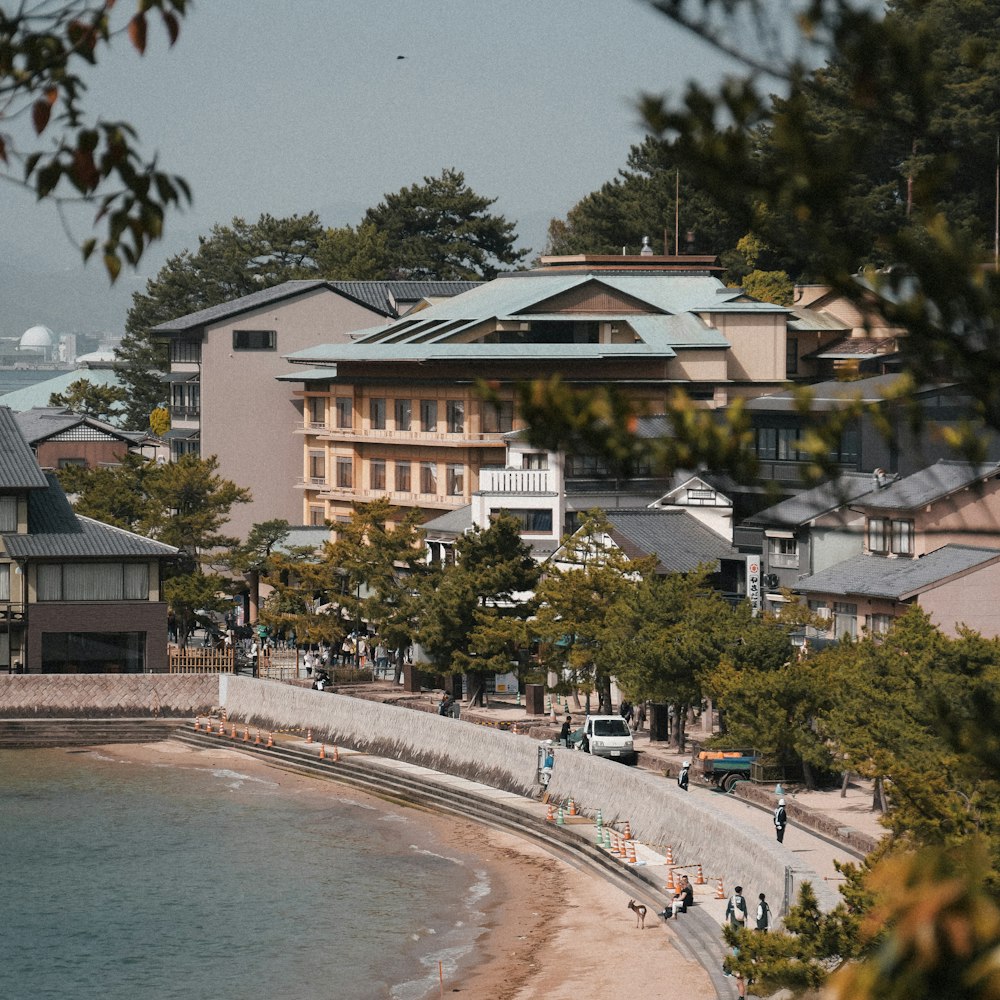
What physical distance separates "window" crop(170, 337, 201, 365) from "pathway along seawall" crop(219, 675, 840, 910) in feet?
105

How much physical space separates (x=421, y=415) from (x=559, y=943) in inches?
1562

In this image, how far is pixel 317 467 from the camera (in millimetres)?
81812

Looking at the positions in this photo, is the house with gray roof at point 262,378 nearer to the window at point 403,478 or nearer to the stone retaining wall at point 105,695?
the window at point 403,478

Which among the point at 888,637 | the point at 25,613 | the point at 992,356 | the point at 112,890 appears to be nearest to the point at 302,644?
the point at 25,613

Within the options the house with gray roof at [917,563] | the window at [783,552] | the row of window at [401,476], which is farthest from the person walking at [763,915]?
the row of window at [401,476]

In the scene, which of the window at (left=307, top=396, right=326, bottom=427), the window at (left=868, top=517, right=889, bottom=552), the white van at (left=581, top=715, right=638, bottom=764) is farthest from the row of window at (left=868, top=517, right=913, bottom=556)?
the window at (left=307, top=396, right=326, bottom=427)

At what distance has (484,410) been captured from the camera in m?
71.9

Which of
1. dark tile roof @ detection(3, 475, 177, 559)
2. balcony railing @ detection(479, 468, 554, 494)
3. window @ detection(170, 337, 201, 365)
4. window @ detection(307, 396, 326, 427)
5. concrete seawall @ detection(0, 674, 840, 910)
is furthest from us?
window @ detection(170, 337, 201, 365)

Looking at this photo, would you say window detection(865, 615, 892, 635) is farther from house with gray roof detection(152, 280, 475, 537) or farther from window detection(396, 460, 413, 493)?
house with gray roof detection(152, 280, 475, 537)

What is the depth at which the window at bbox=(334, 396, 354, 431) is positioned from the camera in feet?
257

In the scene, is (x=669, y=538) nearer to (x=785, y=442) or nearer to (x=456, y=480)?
(x=785, y=442)

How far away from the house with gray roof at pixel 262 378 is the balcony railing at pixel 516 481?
78.4ft

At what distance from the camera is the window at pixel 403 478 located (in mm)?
74688

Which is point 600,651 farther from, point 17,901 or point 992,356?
point 992,356
